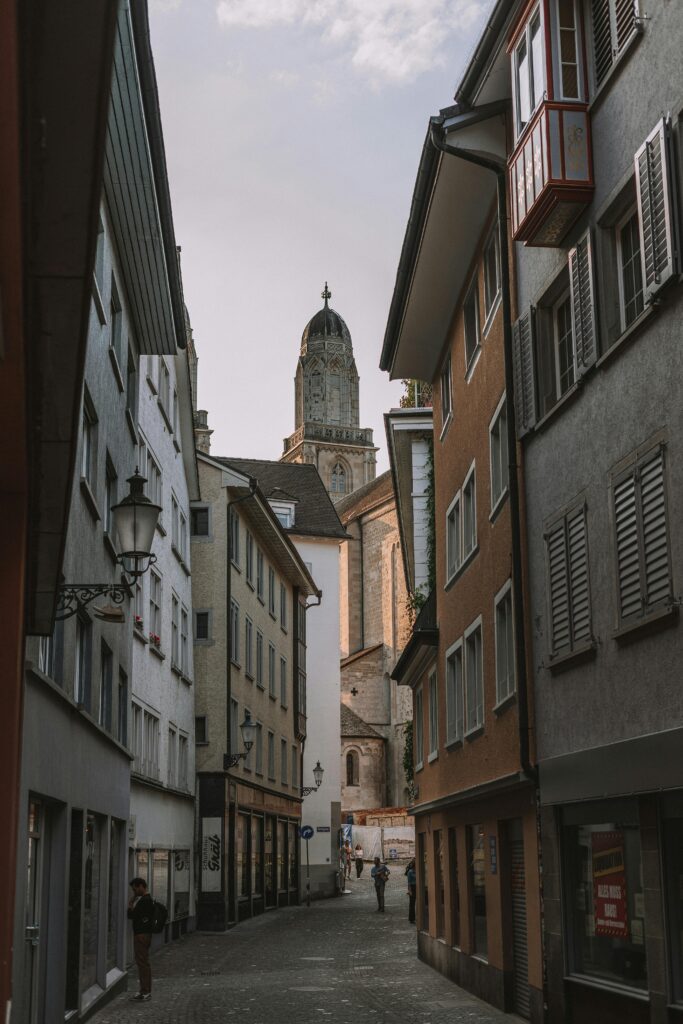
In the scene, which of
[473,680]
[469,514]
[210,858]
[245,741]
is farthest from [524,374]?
[210,858]

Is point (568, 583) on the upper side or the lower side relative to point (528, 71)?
lower

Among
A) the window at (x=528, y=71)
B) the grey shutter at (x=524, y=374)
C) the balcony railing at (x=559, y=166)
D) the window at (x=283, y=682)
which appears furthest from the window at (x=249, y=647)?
the balcony railing at (x=559, y=166)

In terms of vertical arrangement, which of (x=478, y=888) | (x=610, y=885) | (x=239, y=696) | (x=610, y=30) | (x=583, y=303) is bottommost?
(x=478, y=888)

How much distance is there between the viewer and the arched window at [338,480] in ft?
435

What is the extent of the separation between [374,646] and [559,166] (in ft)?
255

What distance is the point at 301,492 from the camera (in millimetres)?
58312

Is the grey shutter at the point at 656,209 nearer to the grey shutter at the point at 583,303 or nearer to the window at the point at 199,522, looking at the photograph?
the grey shutter at the point at 583,303

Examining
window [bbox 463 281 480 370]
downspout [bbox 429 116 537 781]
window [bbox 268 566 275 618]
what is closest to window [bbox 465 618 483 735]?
downspout [bbox 429 116 537 781]

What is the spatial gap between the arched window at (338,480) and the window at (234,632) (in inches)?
3705

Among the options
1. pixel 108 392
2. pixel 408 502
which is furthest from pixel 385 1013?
pixel 408 502

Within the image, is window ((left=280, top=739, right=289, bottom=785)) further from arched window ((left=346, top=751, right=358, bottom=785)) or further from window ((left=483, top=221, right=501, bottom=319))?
arched window ((left=346, top=751, right=358, bottom=785))

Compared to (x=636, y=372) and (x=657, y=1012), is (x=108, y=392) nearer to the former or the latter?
(x=636, y=372)

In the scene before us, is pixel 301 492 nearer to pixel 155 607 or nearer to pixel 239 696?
pixel 239 696

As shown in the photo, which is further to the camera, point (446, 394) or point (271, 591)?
point (271, 591)
